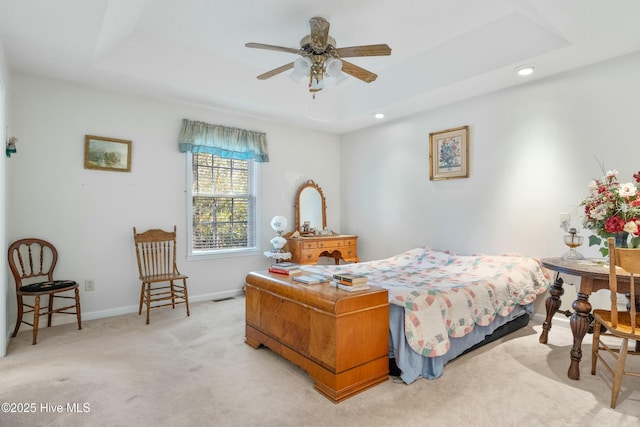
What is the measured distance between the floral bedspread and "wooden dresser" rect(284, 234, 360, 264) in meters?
1.21

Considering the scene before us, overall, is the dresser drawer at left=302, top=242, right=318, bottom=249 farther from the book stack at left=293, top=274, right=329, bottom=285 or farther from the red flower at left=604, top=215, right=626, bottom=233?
the red flower at left=604, top=215, right=626, bottom=233

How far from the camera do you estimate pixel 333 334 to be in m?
2.03

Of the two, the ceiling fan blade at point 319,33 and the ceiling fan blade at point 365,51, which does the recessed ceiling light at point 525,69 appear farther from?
the ceiling fan blade at point 319,33

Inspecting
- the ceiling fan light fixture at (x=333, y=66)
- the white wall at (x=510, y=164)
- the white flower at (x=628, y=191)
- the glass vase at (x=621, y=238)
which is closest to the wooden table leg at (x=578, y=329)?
the glass vase at (x=621, y=238)

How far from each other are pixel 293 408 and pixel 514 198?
3029mm

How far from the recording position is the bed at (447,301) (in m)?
2.26

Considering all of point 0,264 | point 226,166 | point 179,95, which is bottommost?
point 0,264

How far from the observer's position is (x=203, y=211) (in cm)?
438

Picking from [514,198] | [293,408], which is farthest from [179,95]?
[514,198]

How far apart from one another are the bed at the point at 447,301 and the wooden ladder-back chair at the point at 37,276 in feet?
7.16

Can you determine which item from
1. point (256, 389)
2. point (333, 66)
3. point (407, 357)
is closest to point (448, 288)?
point (407, 357)

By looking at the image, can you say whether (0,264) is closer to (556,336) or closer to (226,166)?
(226,166)

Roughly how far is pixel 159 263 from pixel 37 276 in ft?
3.52

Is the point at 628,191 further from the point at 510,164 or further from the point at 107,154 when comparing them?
the point at 107,154
